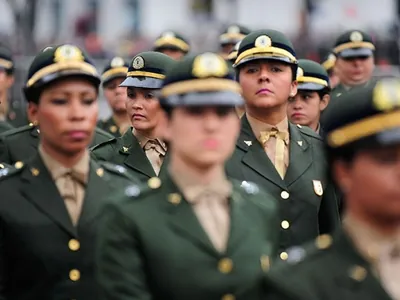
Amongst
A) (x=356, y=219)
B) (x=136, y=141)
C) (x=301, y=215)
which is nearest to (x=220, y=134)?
(x=356, y=219)

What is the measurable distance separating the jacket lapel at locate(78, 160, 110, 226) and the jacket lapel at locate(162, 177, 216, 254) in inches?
35.7

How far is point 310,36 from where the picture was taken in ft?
112

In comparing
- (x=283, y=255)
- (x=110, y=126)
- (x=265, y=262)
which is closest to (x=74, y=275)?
(x=265, y=262)

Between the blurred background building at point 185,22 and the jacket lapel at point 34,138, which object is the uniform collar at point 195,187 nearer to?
the jacket lapel at point 34,138

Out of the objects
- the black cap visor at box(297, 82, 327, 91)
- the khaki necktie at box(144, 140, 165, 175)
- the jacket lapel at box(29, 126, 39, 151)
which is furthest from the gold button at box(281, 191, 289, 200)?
the black cap visor at box(297, 82, 327, 91)

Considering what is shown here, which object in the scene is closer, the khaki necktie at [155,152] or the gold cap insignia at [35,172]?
the gold cap insignia at [35,172]

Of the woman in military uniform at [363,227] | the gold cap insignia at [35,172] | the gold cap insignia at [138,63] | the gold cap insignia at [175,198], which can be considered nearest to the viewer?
the woman in military uniform at [363,227]

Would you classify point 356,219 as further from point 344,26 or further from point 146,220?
point 344,26

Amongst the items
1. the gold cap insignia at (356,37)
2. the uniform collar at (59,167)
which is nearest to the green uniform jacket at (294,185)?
the uniform collar at (59,167)

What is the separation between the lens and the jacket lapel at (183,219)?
19.3 feet

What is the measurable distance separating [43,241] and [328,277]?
6.32 ft

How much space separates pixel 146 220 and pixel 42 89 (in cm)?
128

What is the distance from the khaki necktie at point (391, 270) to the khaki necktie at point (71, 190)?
2.07 meters

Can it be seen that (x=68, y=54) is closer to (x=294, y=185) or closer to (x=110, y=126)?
(x=294, y=185)
